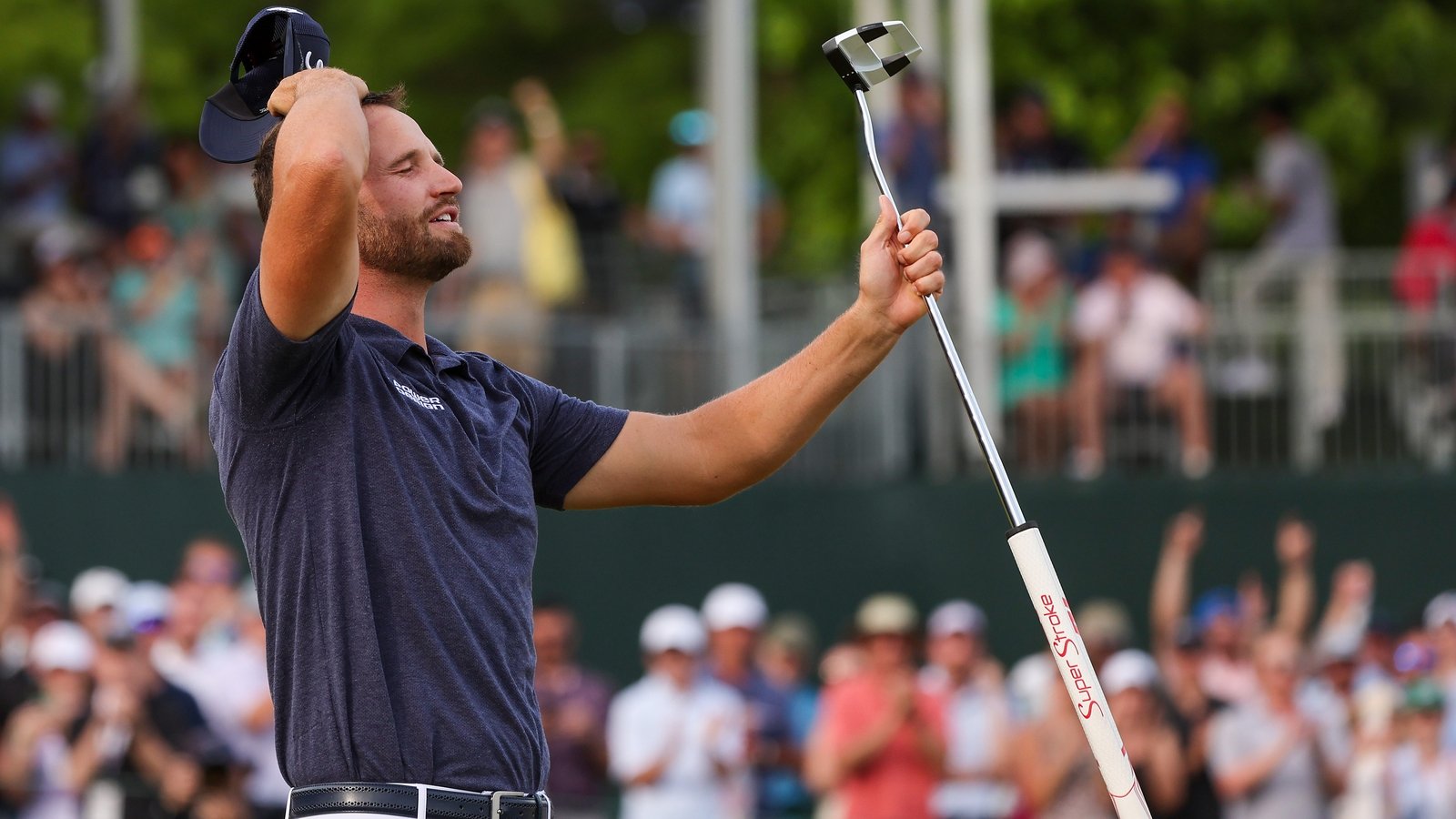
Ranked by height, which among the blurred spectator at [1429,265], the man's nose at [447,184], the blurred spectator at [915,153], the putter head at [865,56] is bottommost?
the man's nose at [447,184]

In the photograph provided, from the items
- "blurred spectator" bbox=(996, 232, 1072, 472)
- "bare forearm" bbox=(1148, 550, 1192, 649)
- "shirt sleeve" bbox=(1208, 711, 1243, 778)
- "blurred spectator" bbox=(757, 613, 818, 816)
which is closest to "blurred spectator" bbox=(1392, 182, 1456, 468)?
"bare forearm" bbox=(1148, 550, 1192, 649)

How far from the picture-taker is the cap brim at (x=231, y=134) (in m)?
4.47

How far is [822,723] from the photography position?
10.3 m

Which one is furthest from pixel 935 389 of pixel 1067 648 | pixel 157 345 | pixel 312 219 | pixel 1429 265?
pixel 312 219

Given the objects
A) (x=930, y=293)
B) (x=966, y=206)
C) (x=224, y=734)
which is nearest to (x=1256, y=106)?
(x=966, y=206)

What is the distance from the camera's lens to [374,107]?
4.48 meters

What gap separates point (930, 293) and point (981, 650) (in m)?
7.05

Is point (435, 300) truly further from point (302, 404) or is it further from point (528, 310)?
A: point (302, 404)

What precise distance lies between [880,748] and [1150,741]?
115 cm

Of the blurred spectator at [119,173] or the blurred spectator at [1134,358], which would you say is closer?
the blurred spectator at [1134,358]

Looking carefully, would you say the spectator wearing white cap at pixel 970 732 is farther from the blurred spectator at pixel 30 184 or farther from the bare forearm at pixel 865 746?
the blurred spectator at pixel 30 184

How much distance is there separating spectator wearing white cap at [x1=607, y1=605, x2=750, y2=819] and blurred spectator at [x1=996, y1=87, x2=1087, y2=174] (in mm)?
5662

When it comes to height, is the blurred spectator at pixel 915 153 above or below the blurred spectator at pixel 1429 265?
above

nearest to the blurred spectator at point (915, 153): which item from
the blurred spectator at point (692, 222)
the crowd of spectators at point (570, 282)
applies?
the crowd of spectators at point (570, 282)
